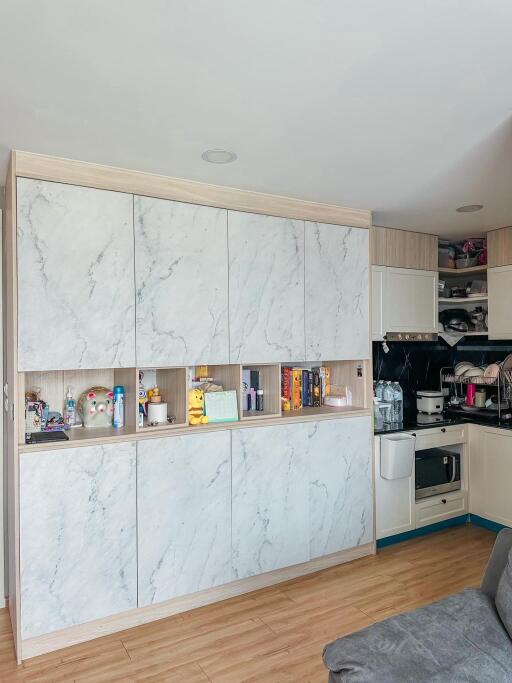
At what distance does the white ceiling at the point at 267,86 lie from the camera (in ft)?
4.99

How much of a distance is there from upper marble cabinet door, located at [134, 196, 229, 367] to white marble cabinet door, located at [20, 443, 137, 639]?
63 cm

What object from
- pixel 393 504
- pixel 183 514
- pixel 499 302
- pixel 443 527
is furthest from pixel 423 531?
pixel 183 514

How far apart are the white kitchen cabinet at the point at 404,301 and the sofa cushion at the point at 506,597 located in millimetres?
2435

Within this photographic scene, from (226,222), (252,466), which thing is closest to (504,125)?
(226,222)

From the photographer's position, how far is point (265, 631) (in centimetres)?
274

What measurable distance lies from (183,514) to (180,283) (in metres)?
1.35

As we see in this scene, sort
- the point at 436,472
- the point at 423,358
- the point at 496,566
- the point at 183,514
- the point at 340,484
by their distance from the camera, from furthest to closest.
Result: the point at 423,358 → the point at 436,472 → the point at 340,484 → the point at 183,514 → the point at 496,566

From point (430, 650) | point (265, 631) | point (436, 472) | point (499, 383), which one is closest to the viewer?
point (430, 650)

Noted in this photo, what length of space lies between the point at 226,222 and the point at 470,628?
242cm

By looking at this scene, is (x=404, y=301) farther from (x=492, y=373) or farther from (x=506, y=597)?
(x=506, y=597)

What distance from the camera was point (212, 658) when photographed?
2.52m

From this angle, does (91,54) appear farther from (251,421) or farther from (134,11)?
(251,421)

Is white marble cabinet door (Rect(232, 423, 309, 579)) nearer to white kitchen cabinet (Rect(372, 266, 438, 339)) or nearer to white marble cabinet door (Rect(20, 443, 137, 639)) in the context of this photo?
white marble cabinet door (Rect(20, 443, 137, 639))

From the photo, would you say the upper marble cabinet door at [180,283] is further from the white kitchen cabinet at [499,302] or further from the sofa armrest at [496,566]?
the white kitchen cabinet at [499,302]
